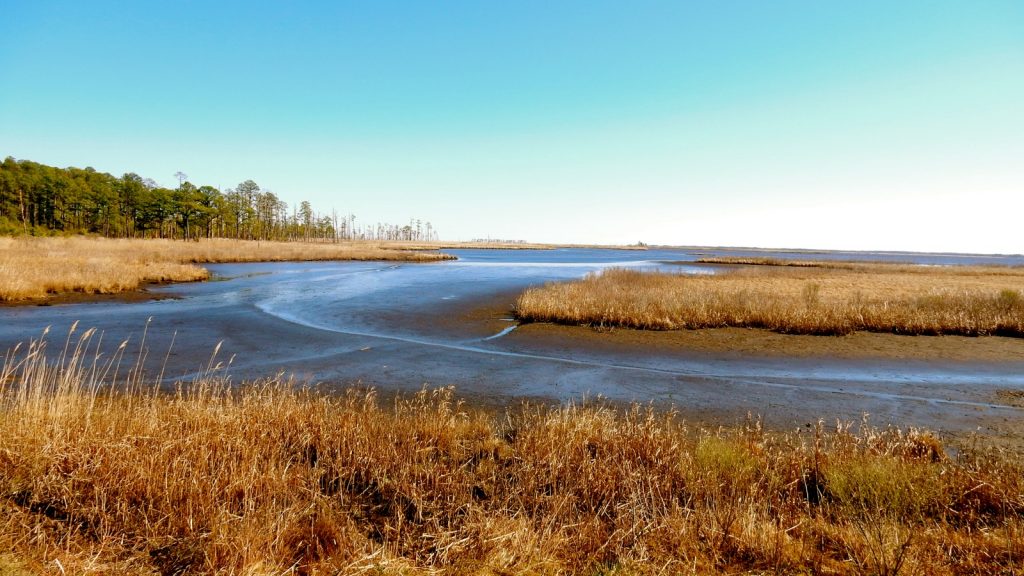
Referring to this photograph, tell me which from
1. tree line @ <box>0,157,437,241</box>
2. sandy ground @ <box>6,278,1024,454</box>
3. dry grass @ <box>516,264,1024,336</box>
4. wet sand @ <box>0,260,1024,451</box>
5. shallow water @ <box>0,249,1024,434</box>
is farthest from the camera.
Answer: tree line @ <box>0,157,437,241</box>

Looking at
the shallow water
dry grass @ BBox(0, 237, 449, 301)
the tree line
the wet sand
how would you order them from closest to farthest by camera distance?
the wet sand
the shallow water
dry grass @ BBox(0, 237, 449, 301)
the tree line

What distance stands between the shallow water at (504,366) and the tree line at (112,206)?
213 ft

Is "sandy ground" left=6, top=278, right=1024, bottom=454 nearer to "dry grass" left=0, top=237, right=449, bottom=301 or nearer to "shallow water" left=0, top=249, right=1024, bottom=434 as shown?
"shallow water" left=0, top=249, right=1024, bottom=434

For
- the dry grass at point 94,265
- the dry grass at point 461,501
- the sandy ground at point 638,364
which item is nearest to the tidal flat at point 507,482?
the dry grass at point 461,501

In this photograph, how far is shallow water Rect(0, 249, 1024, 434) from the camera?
32.5ft

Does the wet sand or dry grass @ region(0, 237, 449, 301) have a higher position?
dry grass @ region(0, 237, 449, 301)

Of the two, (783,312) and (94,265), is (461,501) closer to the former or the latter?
(783,312)

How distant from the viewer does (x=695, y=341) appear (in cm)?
1655

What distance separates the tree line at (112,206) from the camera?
65.8m

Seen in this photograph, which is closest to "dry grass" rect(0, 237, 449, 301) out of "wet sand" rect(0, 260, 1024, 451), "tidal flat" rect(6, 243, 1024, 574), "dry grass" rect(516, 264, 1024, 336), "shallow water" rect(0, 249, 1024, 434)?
"shallow water" rect(0, 249, 1024, 434)

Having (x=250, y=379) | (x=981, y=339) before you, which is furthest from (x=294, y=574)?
(x=981, y=339)

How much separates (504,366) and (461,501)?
26.9 ft


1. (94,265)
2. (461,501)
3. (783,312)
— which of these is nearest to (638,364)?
(783,312)

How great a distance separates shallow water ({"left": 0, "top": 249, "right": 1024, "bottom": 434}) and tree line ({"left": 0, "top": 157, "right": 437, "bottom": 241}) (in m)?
65.0
